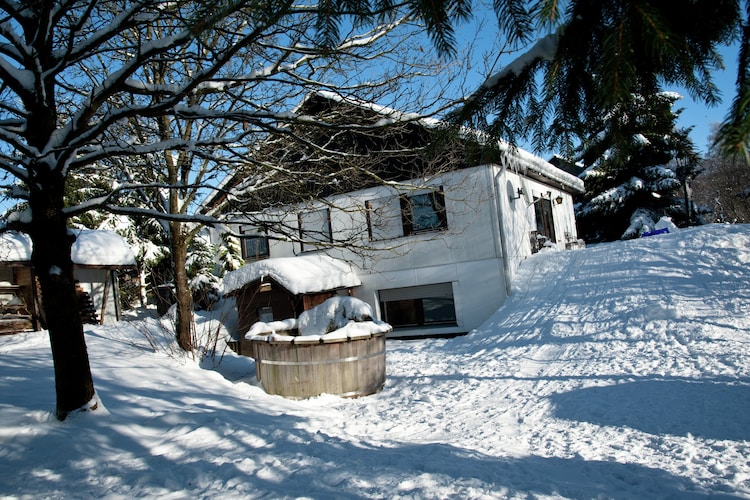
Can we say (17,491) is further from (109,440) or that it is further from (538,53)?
(538,53)

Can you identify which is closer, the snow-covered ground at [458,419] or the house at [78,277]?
the snow-covered ground at [458,419]

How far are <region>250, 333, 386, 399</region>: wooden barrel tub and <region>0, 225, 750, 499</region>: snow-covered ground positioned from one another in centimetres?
33

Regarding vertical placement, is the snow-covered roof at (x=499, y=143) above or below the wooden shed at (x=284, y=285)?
above

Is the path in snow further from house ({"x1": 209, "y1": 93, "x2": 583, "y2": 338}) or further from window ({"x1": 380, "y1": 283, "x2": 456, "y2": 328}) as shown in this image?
window ({"x1": 380, "y1": 283, "x2": 456, "y2": 328})

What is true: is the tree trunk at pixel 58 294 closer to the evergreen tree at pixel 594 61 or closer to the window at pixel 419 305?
the evergreen tree at pixel 594 61

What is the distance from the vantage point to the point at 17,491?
3.73 metres

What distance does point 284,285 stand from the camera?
1316cm

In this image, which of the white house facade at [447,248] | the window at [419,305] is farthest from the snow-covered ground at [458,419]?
the window at [419,305]

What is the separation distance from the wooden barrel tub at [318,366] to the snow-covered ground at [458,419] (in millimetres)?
326

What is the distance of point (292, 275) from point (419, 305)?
14.2 feet

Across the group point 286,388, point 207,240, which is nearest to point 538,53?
point 286,388

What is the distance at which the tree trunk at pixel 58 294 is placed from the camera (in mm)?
4859

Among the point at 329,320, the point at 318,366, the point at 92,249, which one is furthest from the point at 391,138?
the point at 92,249

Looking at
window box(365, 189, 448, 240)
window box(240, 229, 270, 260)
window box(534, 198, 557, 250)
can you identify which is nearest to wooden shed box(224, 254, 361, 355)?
window box(365, 189, 448, 240)
